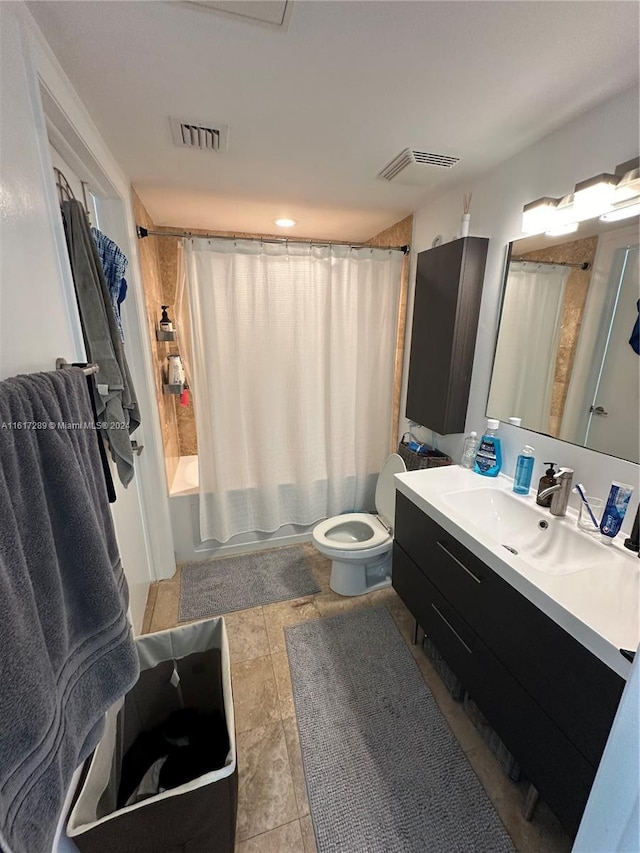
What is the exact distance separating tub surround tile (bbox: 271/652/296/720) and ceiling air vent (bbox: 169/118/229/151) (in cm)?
225

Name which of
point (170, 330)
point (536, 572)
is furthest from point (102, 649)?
point (170, 330)

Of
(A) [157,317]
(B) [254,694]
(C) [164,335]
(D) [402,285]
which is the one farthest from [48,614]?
(D) [402,285]

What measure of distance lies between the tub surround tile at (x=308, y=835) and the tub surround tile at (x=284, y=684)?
32 centimetres

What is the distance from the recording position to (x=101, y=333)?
1157 millimetres

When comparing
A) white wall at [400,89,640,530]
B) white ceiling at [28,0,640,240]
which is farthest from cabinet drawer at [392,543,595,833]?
white ceiling at [28,0,640,240]

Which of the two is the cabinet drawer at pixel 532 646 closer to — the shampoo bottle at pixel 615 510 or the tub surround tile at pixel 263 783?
the shampoo bottle at pixel 615 510

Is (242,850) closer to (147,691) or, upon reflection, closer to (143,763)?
(143,763)

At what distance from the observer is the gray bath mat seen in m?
1.94

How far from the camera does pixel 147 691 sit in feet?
4.03

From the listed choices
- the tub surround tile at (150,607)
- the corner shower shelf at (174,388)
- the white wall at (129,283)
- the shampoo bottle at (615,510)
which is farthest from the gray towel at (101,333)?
the shampoo bottle at (615,510)

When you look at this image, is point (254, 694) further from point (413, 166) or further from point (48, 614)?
point (413, 166)

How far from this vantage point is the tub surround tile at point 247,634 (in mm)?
1640

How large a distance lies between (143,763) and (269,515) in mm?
1330

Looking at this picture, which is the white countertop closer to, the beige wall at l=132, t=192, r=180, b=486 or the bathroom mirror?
the bathroom mirror
